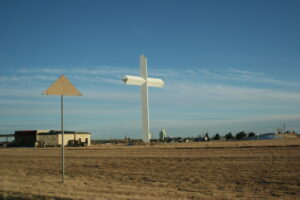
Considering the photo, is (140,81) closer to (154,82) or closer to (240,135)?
(154,82)

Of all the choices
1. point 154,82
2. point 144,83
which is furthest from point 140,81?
point 154,82

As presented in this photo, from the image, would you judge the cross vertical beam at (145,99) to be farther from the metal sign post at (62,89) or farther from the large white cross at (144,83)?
the metal sign post at (62,89)

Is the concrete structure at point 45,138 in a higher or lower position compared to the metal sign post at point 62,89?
lower

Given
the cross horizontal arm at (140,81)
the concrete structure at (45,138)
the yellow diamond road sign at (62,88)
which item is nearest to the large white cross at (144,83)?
the cross horizontal arm at (140,81)

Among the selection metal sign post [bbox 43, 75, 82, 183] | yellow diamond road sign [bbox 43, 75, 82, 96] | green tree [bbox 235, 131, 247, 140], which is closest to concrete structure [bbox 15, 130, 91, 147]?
green tree [bbox 235, 131, 247, 140]

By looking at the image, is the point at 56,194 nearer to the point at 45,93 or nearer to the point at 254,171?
the point at 45,93

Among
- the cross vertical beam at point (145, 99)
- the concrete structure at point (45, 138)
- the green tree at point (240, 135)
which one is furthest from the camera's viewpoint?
the green tree at point (240, 135)

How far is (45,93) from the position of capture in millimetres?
9984

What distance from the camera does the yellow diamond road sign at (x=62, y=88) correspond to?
33.5 feet

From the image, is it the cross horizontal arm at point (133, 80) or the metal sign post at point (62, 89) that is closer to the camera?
the metal sign post at point (62, 89)

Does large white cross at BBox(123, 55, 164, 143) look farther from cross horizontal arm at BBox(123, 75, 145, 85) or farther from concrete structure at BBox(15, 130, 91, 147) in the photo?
concrete structure at BBox(15, 130, 91, 147)

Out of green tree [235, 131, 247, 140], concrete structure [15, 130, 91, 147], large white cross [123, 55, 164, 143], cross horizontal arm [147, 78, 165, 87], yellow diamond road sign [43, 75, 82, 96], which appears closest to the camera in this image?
yellow diamond road sign [43, 75, 82, 96]

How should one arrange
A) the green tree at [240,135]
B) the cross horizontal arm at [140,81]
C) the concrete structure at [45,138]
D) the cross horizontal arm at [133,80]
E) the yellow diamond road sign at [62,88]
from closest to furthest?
the yellow diamond road sign at [62,88] < the cross horizontal arm at [133,80] < the cross horizontal arm at [140,81] < the concrete structure at [45,138] < the green tree at [240,135]

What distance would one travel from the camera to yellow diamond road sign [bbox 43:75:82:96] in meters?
10.2
